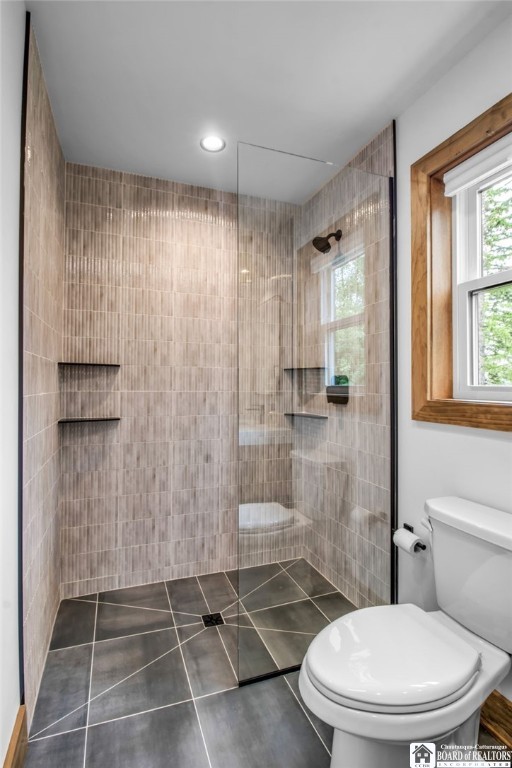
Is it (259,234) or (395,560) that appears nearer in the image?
(259,234)

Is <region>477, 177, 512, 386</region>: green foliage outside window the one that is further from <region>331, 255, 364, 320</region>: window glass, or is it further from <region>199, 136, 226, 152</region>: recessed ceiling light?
<region>199, 136, 226, 152</region>: recessed ceiling light

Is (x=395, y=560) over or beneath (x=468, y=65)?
beneath

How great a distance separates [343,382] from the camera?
1.91 meters

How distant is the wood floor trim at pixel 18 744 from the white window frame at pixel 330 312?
64.9 inches

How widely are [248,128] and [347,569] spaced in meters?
2.23

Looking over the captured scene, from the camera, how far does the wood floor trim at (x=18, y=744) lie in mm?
1176

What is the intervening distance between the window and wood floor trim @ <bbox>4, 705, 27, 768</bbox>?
5.42 ft

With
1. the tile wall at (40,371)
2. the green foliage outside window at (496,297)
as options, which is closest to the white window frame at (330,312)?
the green foliage outside window at (496,297)

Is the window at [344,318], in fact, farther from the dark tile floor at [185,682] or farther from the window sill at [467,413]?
the dark tile floor at [185,682]

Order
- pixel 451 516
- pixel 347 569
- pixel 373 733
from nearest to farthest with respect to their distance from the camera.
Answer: pixel 373 733 → pixel 451 516 → pixel 347 569

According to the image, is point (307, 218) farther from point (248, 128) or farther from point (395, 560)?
point (395, 560)

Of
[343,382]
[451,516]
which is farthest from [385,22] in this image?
[451,516]

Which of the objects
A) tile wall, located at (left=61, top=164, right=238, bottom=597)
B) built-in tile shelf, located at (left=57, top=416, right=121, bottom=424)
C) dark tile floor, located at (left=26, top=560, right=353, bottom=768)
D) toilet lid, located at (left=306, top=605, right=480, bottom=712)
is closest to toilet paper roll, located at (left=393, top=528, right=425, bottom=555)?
toilet lid, located at (left=306, top=605, right=480, bottom=712)

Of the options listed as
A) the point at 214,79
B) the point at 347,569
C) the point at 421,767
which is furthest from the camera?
the point at 347,569
